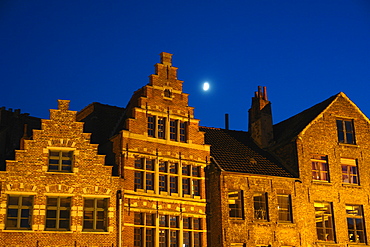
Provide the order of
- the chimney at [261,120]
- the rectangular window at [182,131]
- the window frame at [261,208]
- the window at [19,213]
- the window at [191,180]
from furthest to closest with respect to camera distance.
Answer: the chimney at [261,120], the window frame at [261,208], the rectangular window at [182,131], the window at [191,180], the window at [19,213]

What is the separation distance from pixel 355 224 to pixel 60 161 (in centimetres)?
1893

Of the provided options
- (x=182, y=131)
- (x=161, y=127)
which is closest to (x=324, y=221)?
(x=182, y=131)

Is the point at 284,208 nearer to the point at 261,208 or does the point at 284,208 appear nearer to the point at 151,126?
the point at 261,208

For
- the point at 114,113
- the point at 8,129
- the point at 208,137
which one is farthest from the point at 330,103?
the point at 8,129

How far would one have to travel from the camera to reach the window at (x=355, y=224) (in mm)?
36750

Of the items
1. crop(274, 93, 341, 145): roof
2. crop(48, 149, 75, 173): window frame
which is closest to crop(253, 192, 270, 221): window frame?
crop(274, 93, 341, 145): roof

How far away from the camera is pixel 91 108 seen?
124 ft

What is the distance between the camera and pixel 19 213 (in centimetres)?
2831

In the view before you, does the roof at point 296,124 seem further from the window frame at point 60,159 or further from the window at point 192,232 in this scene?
the window frame at point 60,159

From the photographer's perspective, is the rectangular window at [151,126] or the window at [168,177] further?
the rectangular window at [151,126]

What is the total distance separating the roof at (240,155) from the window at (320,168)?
69.0 inches

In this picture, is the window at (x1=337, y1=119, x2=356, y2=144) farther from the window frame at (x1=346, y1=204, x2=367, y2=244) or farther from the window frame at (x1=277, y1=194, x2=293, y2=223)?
the window frame at (x1=277, y1=194, x2=293, y2=223)

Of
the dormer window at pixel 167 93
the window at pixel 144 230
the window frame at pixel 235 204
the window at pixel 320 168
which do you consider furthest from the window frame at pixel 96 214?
the window at pixel 320 168

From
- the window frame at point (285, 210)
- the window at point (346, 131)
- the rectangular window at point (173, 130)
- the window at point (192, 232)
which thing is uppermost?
the window at point (346, 131)
